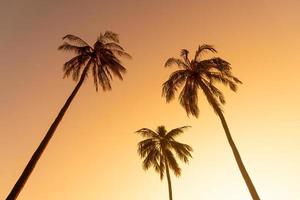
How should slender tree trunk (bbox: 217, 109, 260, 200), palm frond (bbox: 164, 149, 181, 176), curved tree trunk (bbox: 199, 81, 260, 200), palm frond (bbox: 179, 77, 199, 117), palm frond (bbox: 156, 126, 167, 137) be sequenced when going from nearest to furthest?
slender tree trunk (bbox: 217, 109, 260, 200) < curved tree trunk (bbox: 199, 81, 260, 200) < palm frond (bbox: 179, 77, 199, 117) < palm frond (bbox: 164, 149, 181, 176) < palm frond (bbox: 156, 126, 167, 137)

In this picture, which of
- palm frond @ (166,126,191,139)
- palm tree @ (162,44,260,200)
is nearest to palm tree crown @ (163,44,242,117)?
palm tree @ (162,44,260,200)

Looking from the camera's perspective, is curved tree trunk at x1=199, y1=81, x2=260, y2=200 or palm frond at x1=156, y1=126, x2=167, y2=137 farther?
palm frond at x1=156, y1=126, x2=167, y2=137

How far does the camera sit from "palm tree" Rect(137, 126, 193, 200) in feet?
117

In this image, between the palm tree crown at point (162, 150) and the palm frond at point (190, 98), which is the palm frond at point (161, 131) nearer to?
the palm tree crown at point (162, 150)

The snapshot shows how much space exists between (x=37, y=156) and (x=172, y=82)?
40.1 ft

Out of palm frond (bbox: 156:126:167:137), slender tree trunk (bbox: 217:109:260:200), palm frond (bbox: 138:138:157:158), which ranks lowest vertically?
slender tree trunk (bbox: 217:109:260:200)

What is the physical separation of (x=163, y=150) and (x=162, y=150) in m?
0.13

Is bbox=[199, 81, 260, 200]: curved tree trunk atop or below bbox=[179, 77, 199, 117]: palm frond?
below

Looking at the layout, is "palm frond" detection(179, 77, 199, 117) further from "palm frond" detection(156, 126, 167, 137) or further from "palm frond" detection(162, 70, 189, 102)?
"palm frond" detection(156, 126, 167, 137)

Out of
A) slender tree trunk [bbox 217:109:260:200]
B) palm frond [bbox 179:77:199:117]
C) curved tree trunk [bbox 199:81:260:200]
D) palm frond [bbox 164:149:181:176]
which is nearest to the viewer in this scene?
slender tree trunk [bbox 217:109:260:200]

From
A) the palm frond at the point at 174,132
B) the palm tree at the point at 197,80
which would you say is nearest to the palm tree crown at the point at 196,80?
the palm tree at the point at 197,80

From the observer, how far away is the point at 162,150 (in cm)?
3634

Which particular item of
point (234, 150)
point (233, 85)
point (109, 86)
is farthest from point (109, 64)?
point (234, 150)

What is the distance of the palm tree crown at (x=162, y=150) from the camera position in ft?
117
